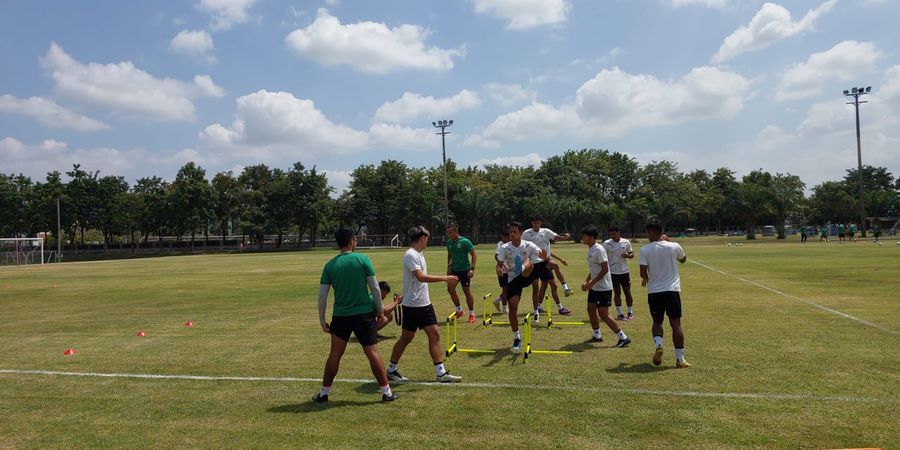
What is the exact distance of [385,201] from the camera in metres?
86.7

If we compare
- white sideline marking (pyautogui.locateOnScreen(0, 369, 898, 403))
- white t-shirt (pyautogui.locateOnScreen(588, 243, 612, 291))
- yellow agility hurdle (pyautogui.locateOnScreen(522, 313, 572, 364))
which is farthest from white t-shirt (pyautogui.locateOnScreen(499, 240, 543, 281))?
white sideline marking (pyautogui.locateOnScreen(0, 369, 898, 403))

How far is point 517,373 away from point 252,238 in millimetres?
87468

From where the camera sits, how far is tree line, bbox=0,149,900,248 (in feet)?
265

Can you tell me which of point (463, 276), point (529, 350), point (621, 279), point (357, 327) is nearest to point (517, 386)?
point (529, 350)

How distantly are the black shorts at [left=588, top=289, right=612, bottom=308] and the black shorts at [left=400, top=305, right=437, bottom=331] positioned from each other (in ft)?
11.3

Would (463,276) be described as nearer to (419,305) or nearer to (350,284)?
(419,305)

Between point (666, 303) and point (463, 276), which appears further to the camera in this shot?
point (463, 276)

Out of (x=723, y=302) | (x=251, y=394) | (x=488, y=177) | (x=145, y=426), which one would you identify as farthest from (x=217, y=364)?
(x=488, y=177)

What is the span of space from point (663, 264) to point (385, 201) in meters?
79.8

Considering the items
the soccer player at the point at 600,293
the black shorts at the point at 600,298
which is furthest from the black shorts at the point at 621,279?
the black shorts at the point at 600,298

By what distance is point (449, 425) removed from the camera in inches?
227

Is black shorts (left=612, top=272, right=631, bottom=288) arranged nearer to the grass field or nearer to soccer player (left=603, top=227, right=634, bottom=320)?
soccer player (left=603, top=227, right=634, bottom=320)

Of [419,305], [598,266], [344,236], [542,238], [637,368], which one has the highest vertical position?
[344,236]

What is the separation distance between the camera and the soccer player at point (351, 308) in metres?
6.53
